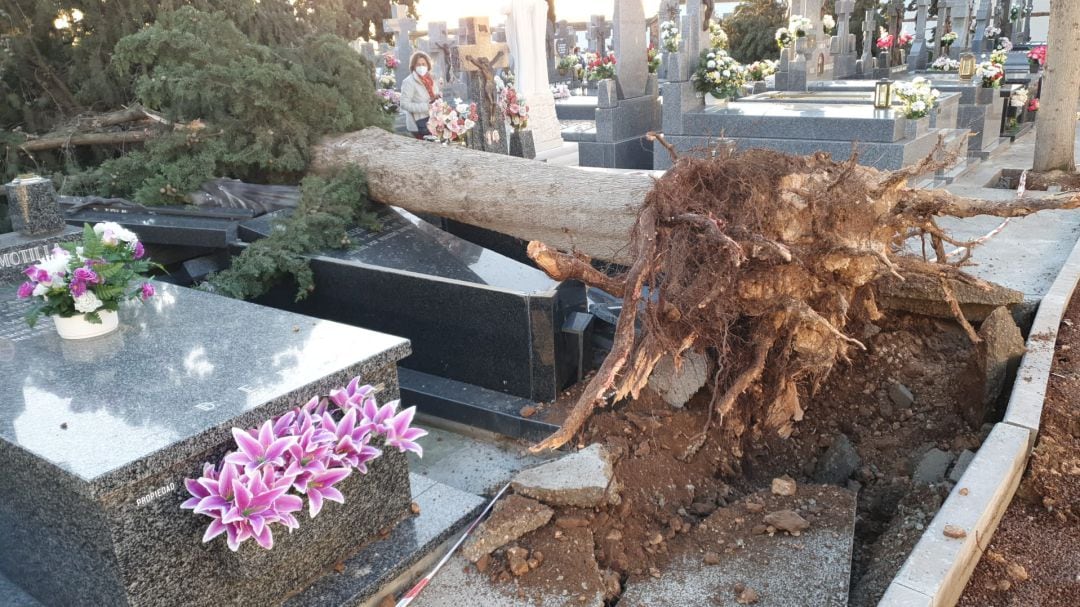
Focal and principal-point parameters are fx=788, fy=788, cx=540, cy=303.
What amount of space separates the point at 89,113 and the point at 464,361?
458cm

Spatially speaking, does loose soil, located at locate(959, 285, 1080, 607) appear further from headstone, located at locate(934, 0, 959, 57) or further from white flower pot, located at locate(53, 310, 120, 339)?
headstone, located at locate(934, 0, 959, 57)

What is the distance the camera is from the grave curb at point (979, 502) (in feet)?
7.62

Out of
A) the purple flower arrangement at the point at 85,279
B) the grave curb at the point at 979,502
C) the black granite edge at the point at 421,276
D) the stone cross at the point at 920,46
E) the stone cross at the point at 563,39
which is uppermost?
the stone cross at the point at 563,39

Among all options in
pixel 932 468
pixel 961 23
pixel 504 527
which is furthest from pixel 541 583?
pixel 961 23

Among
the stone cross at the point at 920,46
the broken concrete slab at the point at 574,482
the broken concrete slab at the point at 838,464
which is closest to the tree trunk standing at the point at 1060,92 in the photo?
the broken concrete slab at the point at 838,464

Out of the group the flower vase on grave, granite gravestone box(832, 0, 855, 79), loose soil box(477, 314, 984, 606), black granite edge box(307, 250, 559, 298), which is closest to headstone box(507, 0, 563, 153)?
the flower vase on grave

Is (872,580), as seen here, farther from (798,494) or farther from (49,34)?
(49,34)

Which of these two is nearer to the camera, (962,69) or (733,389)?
(733,389)

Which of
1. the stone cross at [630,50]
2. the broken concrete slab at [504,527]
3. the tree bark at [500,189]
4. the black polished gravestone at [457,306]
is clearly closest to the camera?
the broken concrete slab at [504,527]

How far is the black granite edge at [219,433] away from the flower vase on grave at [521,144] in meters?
5.86

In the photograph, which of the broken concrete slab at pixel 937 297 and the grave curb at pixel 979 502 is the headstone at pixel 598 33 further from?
the grave curb at pixel 979 502

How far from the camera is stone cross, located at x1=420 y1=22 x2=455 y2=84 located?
14.3 m

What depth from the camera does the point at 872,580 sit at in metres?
2.77

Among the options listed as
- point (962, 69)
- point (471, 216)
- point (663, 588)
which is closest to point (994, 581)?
point (663, 588)
